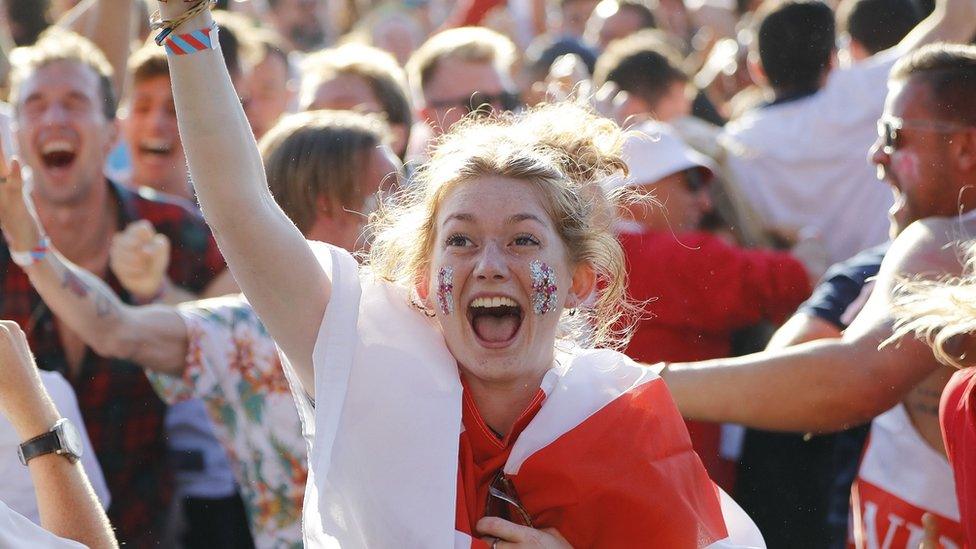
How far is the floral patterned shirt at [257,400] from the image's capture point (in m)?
3.25

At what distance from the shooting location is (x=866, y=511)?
3211 mm

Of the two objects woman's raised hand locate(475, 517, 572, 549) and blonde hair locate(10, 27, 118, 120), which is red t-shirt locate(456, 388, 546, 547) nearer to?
woman's raised hand locate(475, 517, 572, 549)

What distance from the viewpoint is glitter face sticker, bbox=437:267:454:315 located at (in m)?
2.38

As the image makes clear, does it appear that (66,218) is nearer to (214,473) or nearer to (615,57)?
(214,473)

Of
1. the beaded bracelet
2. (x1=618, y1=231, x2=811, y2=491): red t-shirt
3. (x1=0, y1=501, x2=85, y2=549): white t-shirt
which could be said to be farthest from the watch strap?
(x1=618, y1=231, x2=811, y2=491): red t-shirt

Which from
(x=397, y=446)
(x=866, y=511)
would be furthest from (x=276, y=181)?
(x=866, y=511)

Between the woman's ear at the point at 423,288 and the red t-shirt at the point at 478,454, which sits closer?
the red t-shirt at the point at 478,454

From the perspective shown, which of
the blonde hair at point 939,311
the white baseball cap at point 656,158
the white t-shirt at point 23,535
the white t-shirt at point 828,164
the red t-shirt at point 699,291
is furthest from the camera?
the white t-shirt at point 828,164

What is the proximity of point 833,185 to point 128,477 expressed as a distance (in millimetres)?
2791

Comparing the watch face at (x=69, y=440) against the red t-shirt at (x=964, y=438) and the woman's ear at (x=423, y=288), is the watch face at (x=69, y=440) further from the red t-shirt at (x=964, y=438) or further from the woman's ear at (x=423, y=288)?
the red t-shirt at (x=964, y=438)

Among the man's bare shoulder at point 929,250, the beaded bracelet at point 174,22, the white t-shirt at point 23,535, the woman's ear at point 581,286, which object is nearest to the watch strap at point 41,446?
the white t-shirt at point 23,535

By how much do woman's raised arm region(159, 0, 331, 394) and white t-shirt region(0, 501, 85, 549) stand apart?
1.58 ft

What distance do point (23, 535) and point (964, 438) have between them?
167 centimetres

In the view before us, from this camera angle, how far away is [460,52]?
528 cm
